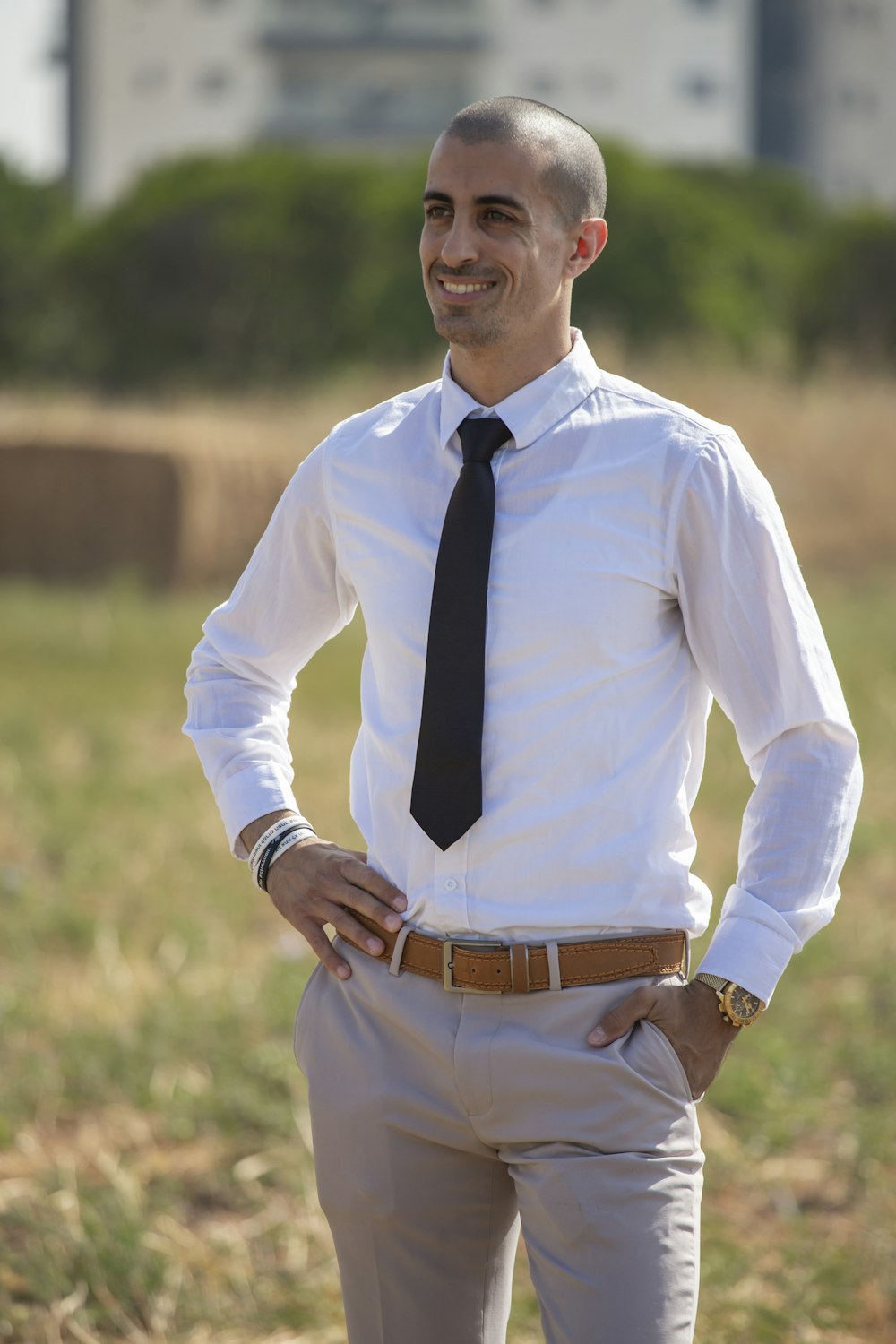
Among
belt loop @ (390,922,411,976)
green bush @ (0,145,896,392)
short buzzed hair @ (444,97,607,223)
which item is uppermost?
green bush @ (0,145,896,392)

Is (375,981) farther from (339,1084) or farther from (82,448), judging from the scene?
(82,448)

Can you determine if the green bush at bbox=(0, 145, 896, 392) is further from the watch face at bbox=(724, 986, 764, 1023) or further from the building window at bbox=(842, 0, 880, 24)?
the building window at bbox=(842, 0, 880, 24)

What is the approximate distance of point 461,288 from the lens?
2.04 meters

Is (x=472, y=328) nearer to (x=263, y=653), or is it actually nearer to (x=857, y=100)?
(x=263, y=653)

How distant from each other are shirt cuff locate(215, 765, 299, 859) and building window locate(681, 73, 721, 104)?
69.2m

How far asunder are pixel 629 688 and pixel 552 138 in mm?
643

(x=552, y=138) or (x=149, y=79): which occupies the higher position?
(x=149, y=79)

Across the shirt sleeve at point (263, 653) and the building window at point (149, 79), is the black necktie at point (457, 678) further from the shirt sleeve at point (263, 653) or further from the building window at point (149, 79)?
the building window at point (149, 79)

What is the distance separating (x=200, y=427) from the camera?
14211 millimetres

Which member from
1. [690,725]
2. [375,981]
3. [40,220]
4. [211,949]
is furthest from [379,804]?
[40,220]

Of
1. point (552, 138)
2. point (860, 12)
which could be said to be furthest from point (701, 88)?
point (552, 138)

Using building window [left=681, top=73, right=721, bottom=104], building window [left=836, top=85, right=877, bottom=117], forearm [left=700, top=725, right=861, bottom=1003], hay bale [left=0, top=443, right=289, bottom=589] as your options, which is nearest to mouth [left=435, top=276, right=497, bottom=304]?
forearm [left=700, top=725, right=861, bottom=1003]

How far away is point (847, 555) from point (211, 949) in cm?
1000

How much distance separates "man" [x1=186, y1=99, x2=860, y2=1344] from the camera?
198cm
